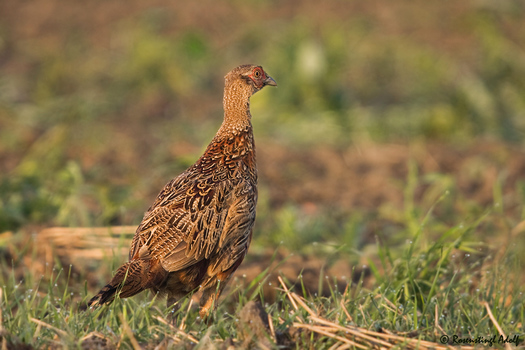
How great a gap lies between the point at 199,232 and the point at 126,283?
0.57 metres

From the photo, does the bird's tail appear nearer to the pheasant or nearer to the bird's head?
the pheasant

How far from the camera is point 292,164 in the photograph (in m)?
8.82

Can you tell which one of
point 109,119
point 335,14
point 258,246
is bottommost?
point 258,246

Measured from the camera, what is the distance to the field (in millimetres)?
4059

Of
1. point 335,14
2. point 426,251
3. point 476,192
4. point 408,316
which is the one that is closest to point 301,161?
point 476,192

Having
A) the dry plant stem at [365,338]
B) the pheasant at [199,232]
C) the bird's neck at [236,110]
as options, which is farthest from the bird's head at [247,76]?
→ the dry plant stem at [365,338]

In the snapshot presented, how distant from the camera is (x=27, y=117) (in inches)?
383

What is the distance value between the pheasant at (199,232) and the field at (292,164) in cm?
19

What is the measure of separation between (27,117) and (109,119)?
1013 mm

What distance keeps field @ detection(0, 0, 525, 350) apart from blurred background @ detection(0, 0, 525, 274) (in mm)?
36

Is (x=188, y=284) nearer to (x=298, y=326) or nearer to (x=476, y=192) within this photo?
(x=298, y=326)

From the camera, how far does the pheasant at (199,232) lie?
4.50 metres

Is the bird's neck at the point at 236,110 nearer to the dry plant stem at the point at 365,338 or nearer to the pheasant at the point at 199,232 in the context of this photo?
the pheasant at the point at 199,232

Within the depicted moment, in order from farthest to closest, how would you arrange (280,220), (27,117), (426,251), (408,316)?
1. (27,117)
2. (280,220)
3. (426,251)
4. (408,316)
